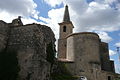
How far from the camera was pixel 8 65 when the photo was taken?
2109 cm

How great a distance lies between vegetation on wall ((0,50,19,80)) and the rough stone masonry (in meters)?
0.53

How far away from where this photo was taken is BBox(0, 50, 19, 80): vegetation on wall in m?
20.4

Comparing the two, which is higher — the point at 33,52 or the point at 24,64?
the point at 33,52

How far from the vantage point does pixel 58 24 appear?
156 ft

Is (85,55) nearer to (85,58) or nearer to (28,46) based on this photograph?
(85,58)

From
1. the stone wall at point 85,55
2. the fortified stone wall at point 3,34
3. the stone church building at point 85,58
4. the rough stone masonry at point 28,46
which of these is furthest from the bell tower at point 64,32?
the fortified stone wall at point 3,34

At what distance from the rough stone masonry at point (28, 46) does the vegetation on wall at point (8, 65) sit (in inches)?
20.7

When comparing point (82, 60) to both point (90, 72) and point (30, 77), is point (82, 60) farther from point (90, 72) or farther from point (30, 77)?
point (30, 77)

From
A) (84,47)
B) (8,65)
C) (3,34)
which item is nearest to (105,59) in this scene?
(84,47)

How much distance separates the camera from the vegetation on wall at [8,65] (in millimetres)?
20447

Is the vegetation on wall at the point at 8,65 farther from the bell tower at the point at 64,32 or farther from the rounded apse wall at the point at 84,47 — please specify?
the bell tower at the point at 64,32

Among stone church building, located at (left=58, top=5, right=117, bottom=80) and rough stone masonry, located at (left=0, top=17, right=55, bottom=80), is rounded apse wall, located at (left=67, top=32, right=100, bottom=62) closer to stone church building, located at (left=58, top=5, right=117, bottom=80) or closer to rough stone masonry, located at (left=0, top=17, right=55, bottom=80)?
stone church building, located at (left=58, top=5, right=117, bottom=80)

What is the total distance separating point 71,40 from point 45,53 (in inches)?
546

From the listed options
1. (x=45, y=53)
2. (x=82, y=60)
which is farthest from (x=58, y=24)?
(x=45, y=53)
